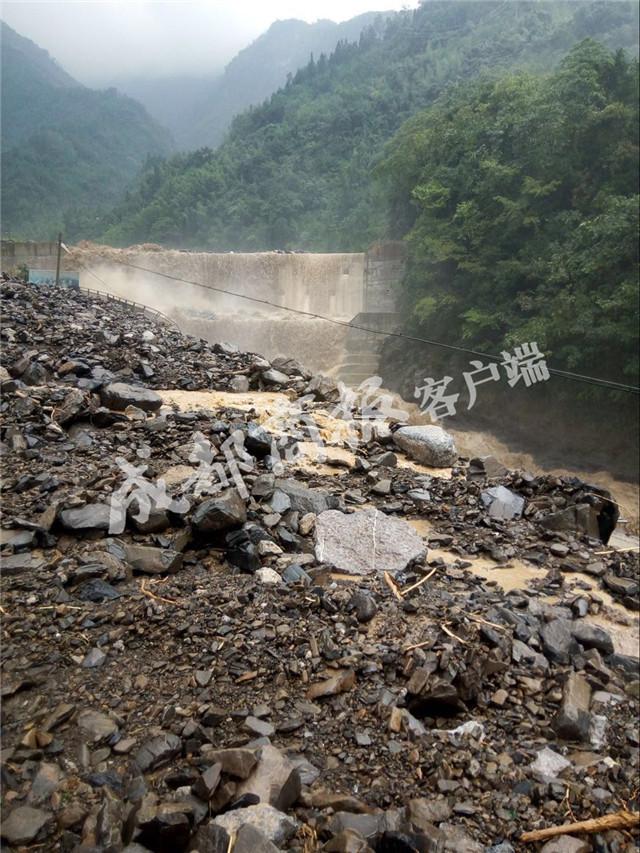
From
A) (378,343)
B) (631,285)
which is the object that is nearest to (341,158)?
(378,343)

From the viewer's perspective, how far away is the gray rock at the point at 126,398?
18.2 ft

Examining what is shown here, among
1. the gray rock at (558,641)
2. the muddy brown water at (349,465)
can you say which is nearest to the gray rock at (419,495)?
the muddy brown water at (349,465)

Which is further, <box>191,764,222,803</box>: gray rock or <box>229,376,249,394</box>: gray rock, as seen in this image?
<box>229,376,249,394</box>: gray rock

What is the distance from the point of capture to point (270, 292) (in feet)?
82.8

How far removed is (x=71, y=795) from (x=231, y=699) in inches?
25.3

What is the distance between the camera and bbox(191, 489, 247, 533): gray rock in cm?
347

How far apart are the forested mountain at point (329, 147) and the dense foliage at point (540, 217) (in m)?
14.5

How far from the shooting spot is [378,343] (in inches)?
842

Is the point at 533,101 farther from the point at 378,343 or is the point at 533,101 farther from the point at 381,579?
the point at 381,579

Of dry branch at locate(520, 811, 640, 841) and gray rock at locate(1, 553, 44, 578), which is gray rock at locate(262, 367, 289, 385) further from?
dry branch at locate(520, 811, 640, 841)

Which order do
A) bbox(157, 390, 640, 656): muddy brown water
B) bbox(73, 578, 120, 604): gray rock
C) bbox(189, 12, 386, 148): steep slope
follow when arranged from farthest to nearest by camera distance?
bbox(189, 12, 386, 148): steep slope → bbox(157, 390, 640, 656): muddy brown water → bbox(73, 578, 120, 604): gray rock

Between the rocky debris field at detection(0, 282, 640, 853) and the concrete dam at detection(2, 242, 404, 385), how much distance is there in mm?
16198

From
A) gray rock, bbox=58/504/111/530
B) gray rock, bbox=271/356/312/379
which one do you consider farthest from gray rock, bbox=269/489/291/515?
gray rock, bbox=271/356/312/379

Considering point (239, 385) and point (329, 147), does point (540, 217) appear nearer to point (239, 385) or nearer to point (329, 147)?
point (239, 385)
